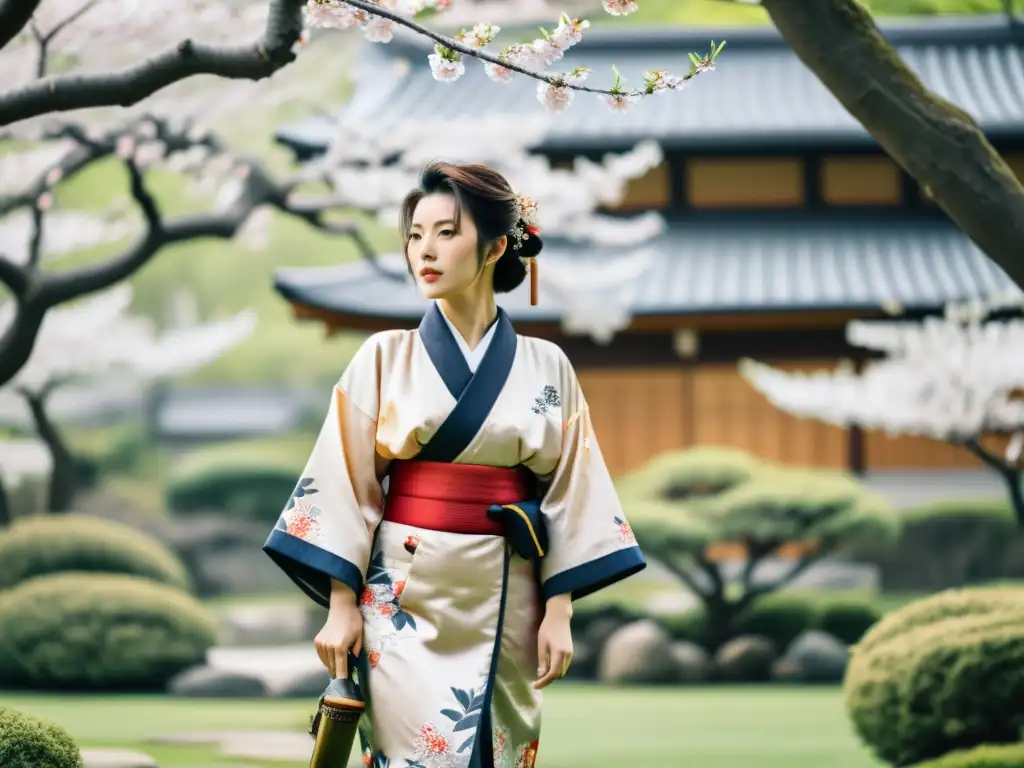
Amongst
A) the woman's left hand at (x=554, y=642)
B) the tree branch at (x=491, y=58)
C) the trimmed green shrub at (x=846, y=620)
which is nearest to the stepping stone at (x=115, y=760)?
the woman's left hand at (x=554, y=642)

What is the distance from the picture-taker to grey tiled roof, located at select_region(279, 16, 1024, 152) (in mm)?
13445

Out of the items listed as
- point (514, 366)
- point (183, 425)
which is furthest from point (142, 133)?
point (183, 425)

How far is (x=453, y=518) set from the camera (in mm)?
3344

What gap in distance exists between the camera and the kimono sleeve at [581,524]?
11.3ft

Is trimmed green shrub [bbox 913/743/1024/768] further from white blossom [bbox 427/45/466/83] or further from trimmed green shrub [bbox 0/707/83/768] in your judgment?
white blossom [bbox 427/45/466/83]

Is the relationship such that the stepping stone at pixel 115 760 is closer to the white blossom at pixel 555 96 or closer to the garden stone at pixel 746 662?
the white blossom at pixel 555 96

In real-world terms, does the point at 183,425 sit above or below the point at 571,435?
below

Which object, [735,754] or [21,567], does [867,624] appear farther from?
[21,567]

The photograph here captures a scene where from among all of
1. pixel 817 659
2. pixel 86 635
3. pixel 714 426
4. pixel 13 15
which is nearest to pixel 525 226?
pixel 13 15

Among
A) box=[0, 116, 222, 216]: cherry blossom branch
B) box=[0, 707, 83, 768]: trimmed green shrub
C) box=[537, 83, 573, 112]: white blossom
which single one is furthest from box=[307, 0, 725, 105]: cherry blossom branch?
box=[0, 116, 222, 216]: cherry blossom branch

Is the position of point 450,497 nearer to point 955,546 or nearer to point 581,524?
point 581,524

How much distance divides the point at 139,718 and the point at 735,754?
145 inches

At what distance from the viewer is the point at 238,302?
21.9 meters

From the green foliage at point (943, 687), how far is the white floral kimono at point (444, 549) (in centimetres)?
268
